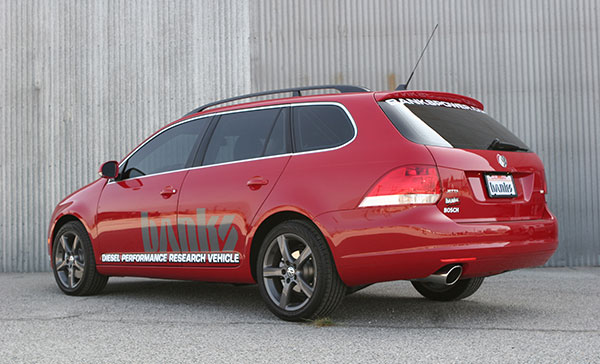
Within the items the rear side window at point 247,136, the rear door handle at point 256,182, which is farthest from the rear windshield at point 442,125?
the rear door handle at point 256,182

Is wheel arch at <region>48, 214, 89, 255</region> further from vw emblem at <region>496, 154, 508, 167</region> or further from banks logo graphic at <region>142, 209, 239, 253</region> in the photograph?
vw emblem at <region>496, 154, 508, 167</region>

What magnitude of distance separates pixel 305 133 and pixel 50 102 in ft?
23.7

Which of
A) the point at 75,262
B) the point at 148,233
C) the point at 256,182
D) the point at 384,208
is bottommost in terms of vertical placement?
the point at 75,262

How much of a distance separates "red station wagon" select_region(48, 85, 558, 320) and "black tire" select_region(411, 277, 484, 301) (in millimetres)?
10

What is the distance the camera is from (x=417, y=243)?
425cm

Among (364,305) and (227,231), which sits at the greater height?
(227,231)

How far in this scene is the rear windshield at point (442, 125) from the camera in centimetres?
446

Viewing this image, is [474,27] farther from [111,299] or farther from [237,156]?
[111,299]

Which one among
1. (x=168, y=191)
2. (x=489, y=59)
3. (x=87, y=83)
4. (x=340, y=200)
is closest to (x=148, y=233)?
(x=168, y=191)

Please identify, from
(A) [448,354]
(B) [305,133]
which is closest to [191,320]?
(B) [305,133]

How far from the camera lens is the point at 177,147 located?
609cm

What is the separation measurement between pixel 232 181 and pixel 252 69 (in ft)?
18.2

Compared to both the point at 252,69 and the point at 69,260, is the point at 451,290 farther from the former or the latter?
the point at 252,69

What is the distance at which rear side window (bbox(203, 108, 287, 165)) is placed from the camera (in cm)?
519
